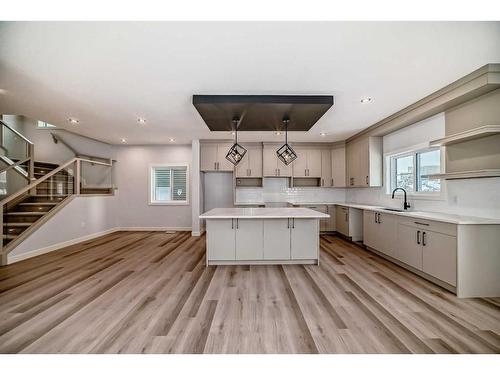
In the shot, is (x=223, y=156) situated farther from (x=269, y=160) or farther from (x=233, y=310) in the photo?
(x=233, y=310)

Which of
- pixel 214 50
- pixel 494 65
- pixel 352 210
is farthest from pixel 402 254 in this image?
pixel 214 50

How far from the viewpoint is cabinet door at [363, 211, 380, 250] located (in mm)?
4407

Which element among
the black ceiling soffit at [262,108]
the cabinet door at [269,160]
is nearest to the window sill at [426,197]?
the black ceiling soffit at [262,108]

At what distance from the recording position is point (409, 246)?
3.46m

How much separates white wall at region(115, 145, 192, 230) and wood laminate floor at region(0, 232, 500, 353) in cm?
311

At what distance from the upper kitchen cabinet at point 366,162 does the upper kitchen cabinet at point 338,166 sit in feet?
1.32

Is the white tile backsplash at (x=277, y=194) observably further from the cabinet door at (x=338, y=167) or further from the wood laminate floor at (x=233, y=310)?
the wood laminate floor at (x=233, y=310)

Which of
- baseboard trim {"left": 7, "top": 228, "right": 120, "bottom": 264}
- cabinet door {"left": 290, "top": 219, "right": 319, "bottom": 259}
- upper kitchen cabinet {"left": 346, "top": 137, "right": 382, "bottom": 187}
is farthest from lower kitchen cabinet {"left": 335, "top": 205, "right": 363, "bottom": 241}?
baseboard trim {"left": 7, "top": 228, "right": 120, "bottom": 264}

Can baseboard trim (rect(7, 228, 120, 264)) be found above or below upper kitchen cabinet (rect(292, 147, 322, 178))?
below

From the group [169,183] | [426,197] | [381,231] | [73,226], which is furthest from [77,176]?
[426,197]

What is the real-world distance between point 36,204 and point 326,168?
6999 millimetres

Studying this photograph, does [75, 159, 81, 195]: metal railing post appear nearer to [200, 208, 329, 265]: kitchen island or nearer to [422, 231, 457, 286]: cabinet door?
[200, 208, 329, 265]: kitchen island

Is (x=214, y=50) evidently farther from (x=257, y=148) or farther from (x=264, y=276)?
(x=257, y=148)
